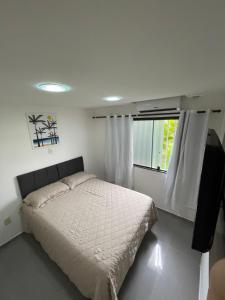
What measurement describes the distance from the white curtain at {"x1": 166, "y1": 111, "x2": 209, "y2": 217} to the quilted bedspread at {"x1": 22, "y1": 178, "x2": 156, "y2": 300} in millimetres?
575

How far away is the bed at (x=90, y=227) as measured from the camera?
1.29 metres

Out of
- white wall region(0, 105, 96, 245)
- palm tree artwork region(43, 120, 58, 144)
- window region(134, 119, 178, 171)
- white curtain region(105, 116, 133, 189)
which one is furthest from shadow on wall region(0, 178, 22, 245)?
window region(134, 119, 178, 171)

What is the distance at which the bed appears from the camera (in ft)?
4.23

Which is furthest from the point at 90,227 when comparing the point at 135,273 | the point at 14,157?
the point at 14,157

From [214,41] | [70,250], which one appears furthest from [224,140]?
[70,250]

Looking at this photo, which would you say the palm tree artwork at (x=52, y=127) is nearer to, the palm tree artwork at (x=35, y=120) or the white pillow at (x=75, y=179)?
the palm tree artwork at (x=35, y=120)

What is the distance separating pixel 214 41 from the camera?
590 mm

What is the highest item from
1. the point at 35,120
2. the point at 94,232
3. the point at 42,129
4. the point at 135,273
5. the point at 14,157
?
the point at 35,120

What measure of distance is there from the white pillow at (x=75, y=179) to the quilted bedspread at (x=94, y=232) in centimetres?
14

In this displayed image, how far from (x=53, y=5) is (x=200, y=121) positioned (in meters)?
2.23

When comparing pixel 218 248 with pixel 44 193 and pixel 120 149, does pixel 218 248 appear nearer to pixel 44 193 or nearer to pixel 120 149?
pixel 44 193

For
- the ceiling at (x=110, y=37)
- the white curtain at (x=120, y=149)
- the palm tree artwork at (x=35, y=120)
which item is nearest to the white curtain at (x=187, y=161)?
the white curtain at (x=120, y=149)

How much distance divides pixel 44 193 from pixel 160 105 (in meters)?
2.46

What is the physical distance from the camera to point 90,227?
171 cm
